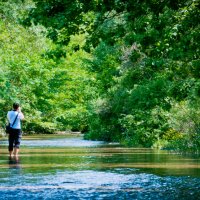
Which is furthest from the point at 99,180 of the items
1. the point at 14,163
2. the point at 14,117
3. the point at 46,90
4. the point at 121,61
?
the point at 46,90

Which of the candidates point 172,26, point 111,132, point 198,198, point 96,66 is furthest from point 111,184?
point 96,66

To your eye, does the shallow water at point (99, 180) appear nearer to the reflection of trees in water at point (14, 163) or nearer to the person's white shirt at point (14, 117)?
the reflection of trees in water at point (14, 163)

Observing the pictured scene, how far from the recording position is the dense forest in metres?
16.7

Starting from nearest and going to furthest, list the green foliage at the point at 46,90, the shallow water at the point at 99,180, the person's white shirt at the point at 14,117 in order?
the shallow water at the point at 99,180 < the person's white shirt at the point at 14,117 < the green foliage at the point at 46,90

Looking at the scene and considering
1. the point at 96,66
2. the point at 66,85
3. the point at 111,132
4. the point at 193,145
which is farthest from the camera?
the point at 66,85

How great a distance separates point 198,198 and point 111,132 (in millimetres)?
38569

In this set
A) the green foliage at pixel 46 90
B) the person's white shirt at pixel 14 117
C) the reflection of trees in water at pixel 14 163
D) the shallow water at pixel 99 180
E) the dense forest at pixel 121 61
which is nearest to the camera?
the shallow water at pixel 99 180

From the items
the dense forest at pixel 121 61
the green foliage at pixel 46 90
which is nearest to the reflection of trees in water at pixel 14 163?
the dense forest at pixel 121 61

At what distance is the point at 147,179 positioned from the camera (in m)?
16.0

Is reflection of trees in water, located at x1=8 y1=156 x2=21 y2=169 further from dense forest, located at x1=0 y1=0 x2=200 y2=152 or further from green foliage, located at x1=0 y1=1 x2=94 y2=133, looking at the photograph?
green foliage, located at x1=0 y1=1 x2=94 y2=133

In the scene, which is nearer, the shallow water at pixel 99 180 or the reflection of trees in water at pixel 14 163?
the shallow water at pixel 99 180

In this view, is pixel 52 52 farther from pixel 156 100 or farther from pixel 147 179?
pixel 156 100

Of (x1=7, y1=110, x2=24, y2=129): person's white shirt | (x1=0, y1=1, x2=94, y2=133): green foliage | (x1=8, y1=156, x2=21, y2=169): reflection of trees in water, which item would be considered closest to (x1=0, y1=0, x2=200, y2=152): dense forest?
(x1=0, y1=1, x2=94, y2=133): green foliage

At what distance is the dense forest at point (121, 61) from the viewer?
16688mm
